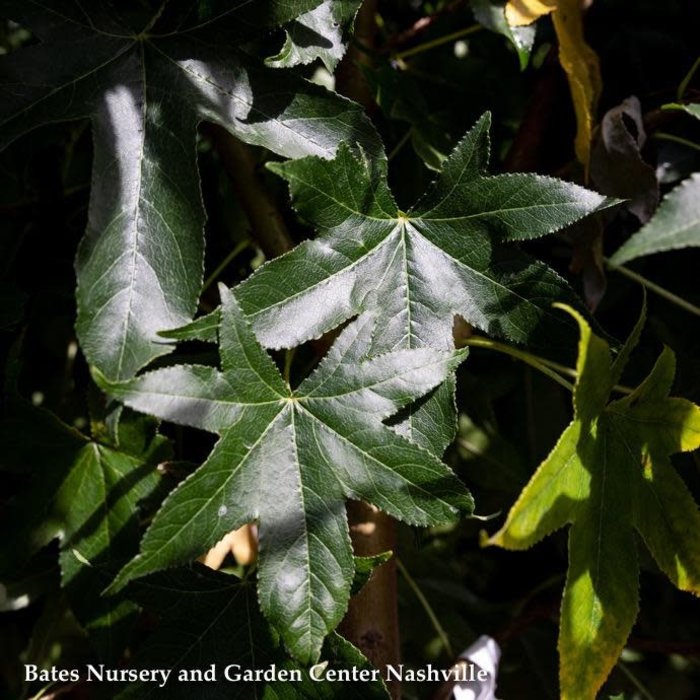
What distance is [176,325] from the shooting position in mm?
626

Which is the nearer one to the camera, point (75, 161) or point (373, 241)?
point (373, 241)

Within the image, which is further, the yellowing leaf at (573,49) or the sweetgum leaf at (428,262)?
the yellowing leaf at (573,49)

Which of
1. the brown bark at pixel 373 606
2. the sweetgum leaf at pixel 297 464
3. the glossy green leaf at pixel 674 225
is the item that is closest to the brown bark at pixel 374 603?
the brown bark at pixel 373 606

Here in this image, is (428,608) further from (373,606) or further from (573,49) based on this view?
(573,49)

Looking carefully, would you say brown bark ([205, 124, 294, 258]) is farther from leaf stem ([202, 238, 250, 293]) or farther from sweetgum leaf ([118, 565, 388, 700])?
Answer: sweetgum leaf ([118, 565, 388, 700])

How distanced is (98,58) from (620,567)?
2.01 ft

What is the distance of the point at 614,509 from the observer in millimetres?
661

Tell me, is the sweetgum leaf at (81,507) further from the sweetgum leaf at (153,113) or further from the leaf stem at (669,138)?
the leaf stem at (669,138)

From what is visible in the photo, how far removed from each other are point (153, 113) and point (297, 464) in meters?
0.32

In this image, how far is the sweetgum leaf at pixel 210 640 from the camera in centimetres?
68

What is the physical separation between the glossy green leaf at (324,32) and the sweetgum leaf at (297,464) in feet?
0.73

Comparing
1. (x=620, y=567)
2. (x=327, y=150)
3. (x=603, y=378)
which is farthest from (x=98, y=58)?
(x=620, y=567)

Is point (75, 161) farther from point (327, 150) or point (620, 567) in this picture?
point (620, 567)

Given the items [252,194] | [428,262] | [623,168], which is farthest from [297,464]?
[623,168]
